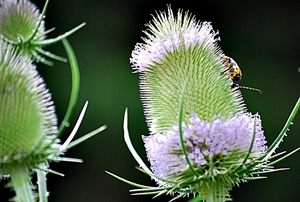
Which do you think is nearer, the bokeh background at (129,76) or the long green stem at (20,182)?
the long green stem at (20,182)

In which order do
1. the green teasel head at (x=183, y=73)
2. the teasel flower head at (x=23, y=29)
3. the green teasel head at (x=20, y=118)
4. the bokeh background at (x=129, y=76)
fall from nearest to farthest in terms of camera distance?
the green teasel head at (x=20, y=118)
the green teasel head at (x=183, y=73)
the teasel flower head at (x=23, y=29)
the bokeh background at (x=129, y=76)

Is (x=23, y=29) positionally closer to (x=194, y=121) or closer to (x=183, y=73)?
(x=183, y=73)

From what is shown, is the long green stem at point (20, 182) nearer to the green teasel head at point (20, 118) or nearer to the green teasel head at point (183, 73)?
the green teasel head at point (20, 118)

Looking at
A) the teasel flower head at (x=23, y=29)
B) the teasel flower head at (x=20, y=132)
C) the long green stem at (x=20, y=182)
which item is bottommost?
the long green stem at (x=20, y=182)

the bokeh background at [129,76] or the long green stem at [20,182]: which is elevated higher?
the bokeh background at [129,76]

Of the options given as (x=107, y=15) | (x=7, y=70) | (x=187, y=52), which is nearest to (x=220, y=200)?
(x=187, y=52)

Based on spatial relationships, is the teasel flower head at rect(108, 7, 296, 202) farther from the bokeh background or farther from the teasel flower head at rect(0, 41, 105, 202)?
the bokeh background

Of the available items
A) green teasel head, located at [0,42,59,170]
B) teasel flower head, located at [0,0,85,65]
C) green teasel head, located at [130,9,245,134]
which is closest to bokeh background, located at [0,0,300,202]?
teasel flower head, located at [0,0,85,65]

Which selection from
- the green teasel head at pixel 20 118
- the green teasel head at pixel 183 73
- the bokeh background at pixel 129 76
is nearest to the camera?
the green teasel head at pixel 20 118

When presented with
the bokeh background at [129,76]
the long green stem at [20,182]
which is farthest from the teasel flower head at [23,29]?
the bokeh background at [129,76]
